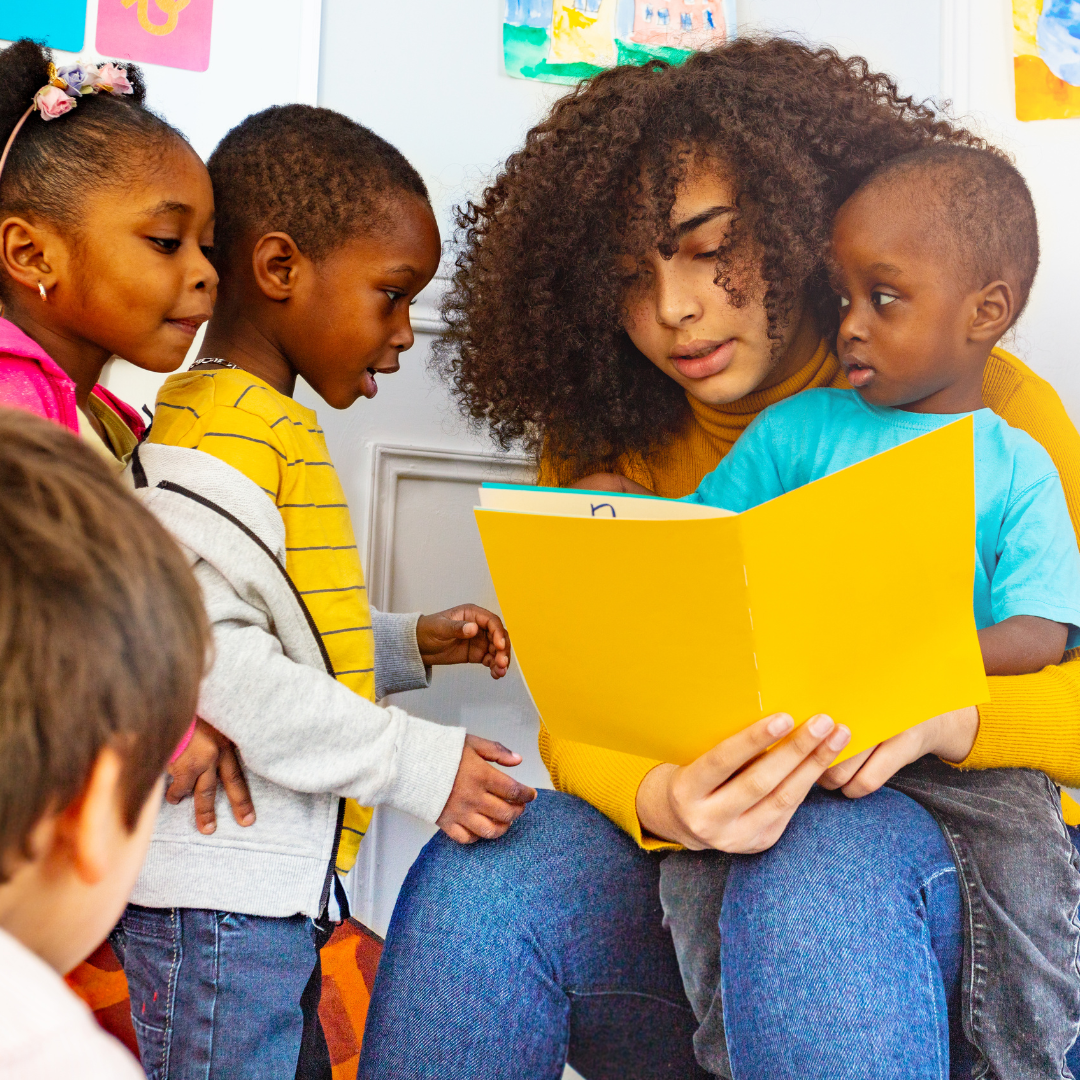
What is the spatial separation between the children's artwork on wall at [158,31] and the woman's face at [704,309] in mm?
636

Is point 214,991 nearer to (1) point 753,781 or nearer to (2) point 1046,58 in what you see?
(1) point 753,781

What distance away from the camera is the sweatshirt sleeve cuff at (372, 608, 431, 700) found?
1049 mm

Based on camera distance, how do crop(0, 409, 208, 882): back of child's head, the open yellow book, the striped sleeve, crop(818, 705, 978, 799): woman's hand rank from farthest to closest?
the striped sleeve < crop(818, 705, 978, 799): woman's hand < the open yellow book < crop(0, 409, 208, 882): back of child's head

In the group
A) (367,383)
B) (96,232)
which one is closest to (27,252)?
(96,232)

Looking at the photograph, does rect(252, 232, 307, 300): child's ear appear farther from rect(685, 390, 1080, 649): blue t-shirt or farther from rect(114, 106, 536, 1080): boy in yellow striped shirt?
rect(685, 390, 1080, 649): blue t-shirt

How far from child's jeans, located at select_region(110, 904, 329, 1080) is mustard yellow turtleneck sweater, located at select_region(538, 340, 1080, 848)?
277 millimetres

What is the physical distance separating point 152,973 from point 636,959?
380 millimetres

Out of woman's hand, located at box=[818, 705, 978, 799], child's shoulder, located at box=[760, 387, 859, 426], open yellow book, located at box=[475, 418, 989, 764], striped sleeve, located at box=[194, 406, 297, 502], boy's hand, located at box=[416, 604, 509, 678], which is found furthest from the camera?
boy's hand, located at box=[416, 604, 509, 678]

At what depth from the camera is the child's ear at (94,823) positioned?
412mm

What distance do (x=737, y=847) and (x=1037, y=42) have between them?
3.88ft

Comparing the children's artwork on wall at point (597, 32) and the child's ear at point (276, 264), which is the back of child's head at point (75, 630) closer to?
the child's ear at point (276, 264)

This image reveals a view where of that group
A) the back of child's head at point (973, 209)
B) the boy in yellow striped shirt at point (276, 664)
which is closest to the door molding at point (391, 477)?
the boy in yellow striped shirt at point (276, 664)

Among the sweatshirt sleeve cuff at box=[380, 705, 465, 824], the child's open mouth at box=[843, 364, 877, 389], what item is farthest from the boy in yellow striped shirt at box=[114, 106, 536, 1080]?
the child's open mouth at box=[843, 364, 877, 389]

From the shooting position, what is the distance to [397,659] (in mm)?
1049
